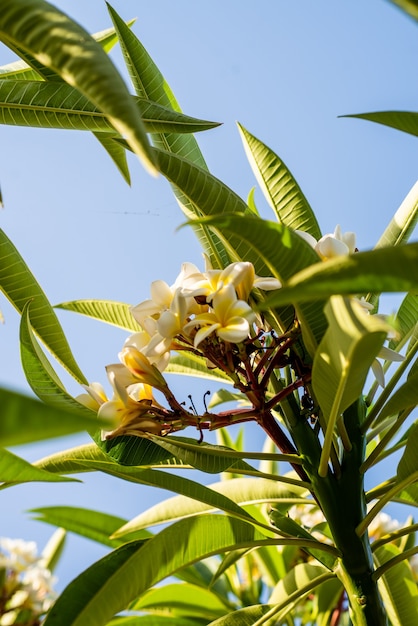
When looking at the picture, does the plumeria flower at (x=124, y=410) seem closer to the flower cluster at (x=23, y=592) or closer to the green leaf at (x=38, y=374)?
the green leaf at (x=38, y=374)

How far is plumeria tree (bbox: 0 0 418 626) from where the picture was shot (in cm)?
53

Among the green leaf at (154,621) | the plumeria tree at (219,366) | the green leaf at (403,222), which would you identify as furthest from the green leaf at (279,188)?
the green leaf at (154,621)

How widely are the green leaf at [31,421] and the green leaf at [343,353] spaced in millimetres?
297

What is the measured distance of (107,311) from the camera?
1.08 m

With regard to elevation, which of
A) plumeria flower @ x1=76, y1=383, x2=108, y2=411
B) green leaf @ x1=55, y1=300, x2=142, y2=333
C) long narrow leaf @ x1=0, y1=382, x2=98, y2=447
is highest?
green leaf @ x1=55, y1=300, x2=142, y2=333

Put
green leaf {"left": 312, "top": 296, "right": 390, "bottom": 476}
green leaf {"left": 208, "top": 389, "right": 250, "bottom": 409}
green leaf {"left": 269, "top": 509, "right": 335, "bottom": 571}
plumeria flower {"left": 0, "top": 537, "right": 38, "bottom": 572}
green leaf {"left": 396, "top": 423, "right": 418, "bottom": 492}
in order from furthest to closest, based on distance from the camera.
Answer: plumeria flower {"left": 0, "top": 537, "right": 38, "bottom": 572} < green leaf {"left": 208, "top": 389, "right": 250, "bottom": 409} < green leaf {"left": 269, "top": 509, "right": 335, "bottom": 571} < green leaf {"left": 396, "top": 423, "right": 418, "bottom": 492} < green leaf {"left": 312, "top": 296, "right": 390, "bottom": 476}

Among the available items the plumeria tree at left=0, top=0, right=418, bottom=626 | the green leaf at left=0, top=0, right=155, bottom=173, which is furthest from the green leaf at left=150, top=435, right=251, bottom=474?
the green leaf at left=0, top=0, right=155, bottom=173

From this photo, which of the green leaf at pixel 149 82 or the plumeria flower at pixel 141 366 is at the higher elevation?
the green leaf at pixel 149 82

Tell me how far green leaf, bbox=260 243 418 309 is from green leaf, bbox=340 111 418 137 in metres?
0.26

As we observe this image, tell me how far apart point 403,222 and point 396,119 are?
1.20ft

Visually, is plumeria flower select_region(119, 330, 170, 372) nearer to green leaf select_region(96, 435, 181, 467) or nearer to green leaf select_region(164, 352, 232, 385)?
green leaf select_region(96, 435, 181, 467)

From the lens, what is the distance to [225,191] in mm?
744

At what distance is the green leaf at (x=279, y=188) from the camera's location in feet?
2.92

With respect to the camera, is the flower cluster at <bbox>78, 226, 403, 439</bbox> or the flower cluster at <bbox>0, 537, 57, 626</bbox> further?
the flower cluster at <bbox>0, 537, 57, 626</bbox>
